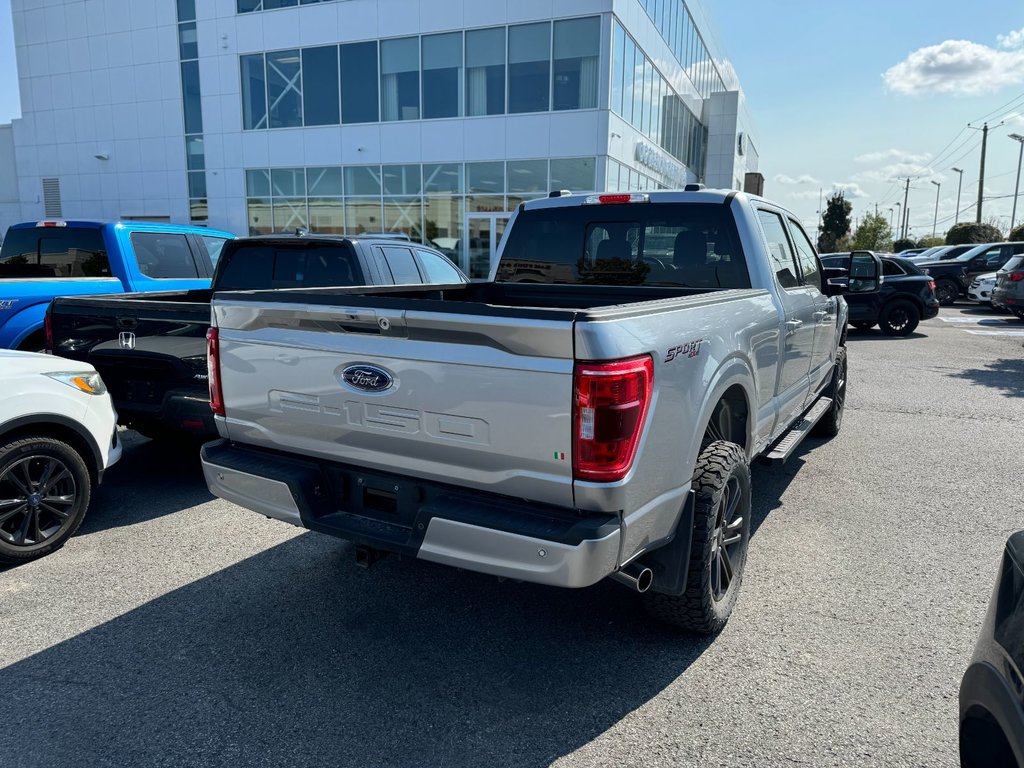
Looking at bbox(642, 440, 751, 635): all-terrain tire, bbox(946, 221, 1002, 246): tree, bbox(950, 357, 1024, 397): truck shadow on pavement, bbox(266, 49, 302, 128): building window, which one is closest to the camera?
bbox(642, 440, 751, 635): all-terrain tire

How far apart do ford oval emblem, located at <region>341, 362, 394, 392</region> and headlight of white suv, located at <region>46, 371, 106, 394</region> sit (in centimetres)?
247

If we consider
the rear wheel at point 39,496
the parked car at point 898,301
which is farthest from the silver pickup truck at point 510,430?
the parked car at point 898,301

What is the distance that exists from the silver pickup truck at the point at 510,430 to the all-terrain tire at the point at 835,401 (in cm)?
293

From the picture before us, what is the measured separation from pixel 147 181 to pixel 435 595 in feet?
91.9

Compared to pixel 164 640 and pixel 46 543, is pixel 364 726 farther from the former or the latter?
pixel 46 543

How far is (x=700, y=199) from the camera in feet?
14.2

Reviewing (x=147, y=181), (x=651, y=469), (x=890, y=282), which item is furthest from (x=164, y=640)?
(x=147, y=181)

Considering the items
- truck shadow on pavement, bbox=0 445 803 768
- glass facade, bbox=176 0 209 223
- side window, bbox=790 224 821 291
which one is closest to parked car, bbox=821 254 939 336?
side window, bbox=790 224 821 291

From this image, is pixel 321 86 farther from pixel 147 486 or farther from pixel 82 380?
pixel 82 380

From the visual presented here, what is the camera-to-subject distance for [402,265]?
22.8 ft

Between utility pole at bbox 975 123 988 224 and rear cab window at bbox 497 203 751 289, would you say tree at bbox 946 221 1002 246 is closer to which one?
utility pole at bbox 975 123 988 224

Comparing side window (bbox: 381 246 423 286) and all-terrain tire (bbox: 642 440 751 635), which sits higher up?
side window (bbox: 381 246 423 286)

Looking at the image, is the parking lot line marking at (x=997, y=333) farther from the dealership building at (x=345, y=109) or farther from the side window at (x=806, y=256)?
the side window at (x=806, y=256)

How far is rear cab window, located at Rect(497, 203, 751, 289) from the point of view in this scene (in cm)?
435
